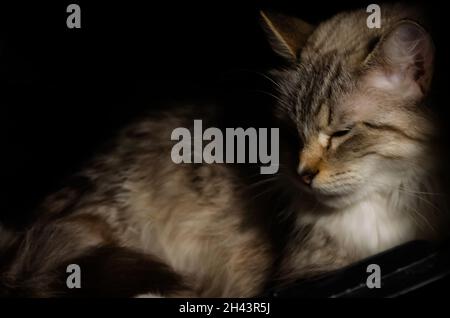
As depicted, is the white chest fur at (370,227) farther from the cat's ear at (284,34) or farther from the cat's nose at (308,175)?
the cat's ear at (284,34)

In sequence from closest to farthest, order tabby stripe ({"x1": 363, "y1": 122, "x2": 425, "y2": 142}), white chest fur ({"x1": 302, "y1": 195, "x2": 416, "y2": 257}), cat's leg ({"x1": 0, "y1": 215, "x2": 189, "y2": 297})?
tabby stripe ({"x1": 363, "y1": 122, "x2": 425, "y2": 142}), white chest fur ({"x1": 302, "y1": 195, "x2": 416, "y2": 257}), cat's leg ({"x1": 0, "y1": 215, "x2": 189, "y2": 297})

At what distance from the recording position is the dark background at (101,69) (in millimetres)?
1997

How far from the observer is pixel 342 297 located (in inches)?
53.8

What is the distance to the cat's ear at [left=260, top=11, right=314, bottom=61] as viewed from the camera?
1583mm

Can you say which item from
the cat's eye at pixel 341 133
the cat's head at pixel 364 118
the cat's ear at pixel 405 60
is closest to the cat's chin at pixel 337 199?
the cat's head at pixel 364 118

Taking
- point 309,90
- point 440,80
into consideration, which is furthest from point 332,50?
point 440,80

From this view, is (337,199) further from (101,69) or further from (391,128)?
(101,69)

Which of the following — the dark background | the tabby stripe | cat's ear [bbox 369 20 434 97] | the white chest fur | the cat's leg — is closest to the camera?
cat's ear [bbox 369 20 434 97]

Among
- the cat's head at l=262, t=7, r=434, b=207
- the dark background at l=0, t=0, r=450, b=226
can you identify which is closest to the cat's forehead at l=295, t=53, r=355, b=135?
the cat's head at l=262, t=7, r=434, b=207

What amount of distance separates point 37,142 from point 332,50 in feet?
3.40

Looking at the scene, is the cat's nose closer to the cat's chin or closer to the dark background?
the cat's chin

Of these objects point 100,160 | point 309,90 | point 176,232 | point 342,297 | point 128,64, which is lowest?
point 342,297

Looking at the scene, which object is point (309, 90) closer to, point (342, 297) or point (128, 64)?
point (342, 297)

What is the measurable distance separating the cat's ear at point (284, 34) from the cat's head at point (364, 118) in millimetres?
100
